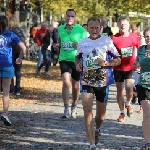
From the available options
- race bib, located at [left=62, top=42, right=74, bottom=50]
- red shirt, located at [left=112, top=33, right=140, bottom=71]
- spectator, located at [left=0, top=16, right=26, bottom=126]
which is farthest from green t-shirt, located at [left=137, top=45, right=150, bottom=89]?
race bib, located at [left=62, top=42, right=74, bottom=50]

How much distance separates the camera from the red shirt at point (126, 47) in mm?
10062

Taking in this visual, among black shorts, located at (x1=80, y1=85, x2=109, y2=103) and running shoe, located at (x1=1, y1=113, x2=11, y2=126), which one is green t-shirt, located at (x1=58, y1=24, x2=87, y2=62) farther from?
black shorts, located at (x1=80, y1=85, x2=109, y2=103)

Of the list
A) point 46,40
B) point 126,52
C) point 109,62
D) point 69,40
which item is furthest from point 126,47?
point 46,40

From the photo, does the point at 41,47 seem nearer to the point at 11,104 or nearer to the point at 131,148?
the point at 11,104

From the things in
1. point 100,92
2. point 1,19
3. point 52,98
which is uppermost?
point 1,19

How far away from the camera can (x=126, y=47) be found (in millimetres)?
10078

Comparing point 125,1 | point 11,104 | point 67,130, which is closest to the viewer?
point 67,130

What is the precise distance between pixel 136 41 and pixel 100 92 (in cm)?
292

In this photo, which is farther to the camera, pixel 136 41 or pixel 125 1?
pixel 125 1

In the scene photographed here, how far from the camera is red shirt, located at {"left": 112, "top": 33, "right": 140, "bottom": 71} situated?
10.1m

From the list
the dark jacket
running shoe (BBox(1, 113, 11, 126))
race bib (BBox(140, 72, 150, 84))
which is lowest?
running shoe (BBox(1, 113, 11, 126))

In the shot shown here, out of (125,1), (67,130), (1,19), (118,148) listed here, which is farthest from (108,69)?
(125,1)

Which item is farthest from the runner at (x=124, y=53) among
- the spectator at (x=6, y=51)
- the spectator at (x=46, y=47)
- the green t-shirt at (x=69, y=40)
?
the spectator at (x=46, y=47)

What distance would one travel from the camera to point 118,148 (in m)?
7.80
